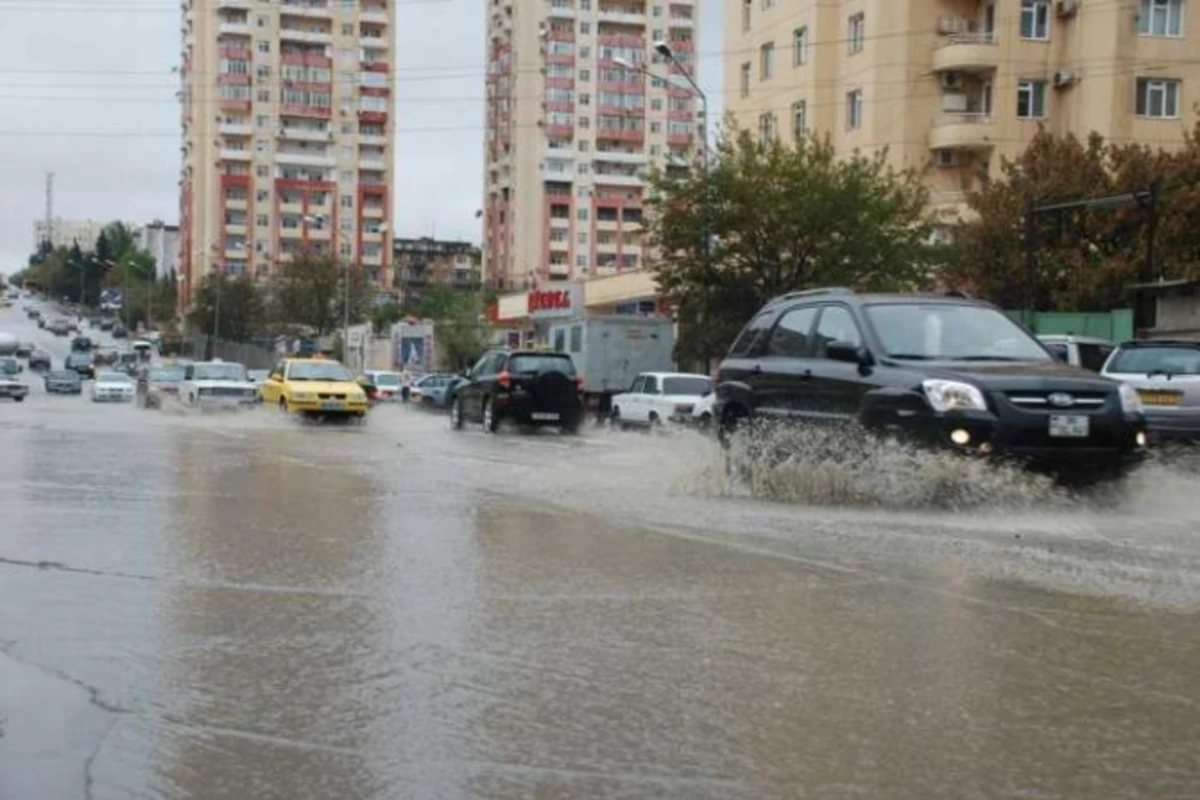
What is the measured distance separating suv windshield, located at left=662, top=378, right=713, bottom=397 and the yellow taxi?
639cm

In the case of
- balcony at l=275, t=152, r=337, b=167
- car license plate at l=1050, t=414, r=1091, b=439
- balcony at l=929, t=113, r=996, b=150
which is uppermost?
balcony at l=275, t=152, r=337, b=167

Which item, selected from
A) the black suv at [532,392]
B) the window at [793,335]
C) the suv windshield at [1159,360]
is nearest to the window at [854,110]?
the black suv at [532,392]

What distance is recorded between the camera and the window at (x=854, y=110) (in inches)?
1943

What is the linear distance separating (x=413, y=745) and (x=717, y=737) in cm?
102

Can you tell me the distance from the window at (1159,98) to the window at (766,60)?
1443 centimetres

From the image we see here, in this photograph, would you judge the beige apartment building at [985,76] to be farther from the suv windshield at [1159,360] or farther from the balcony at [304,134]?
the balcony at [304,134]

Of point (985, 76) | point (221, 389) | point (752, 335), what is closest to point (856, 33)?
point (985, 76)

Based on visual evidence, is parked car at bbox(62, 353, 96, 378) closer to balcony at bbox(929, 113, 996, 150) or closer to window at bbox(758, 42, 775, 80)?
window at bbox(758, 42, 775, 80)

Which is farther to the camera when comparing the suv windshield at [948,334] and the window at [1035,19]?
the window at [1035,19]

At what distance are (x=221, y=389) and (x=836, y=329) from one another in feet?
81.6

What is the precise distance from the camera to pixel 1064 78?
46.7m

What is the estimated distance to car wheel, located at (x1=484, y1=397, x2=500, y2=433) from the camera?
83.8 ft

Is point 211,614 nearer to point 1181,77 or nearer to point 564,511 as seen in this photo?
point 564,511

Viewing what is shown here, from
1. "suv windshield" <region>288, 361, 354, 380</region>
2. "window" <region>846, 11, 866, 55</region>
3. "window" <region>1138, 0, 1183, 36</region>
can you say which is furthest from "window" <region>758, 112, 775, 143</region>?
"suv windshield" <region>288, 361, 354, 380</region>
